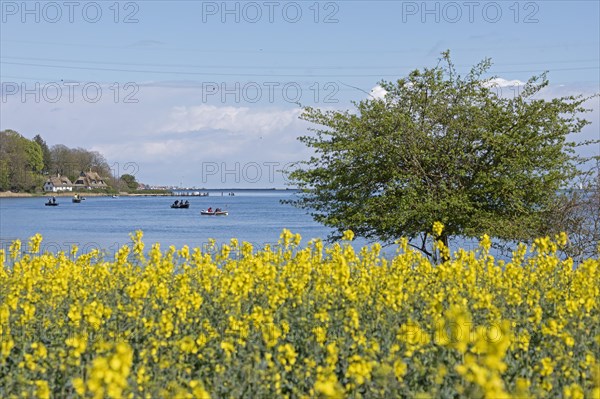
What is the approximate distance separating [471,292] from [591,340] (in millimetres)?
1462

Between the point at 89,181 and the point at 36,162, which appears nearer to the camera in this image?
the point at 36,162

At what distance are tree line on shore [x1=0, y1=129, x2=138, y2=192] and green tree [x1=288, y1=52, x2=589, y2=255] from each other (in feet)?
430

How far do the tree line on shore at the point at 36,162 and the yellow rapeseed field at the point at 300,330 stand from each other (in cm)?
14090

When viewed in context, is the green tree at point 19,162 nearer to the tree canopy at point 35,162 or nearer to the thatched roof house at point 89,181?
the tree canopy at point 35,162

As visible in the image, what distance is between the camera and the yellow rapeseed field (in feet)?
20.7

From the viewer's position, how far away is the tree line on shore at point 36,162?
14338 centimetres

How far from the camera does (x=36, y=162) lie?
15412 centimetres

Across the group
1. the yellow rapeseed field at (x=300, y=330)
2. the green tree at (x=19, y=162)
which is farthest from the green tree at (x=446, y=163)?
the green tree at (x=19, y=162)

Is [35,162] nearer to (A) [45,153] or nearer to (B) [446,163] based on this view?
(A) [45,153]

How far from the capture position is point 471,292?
8.71m

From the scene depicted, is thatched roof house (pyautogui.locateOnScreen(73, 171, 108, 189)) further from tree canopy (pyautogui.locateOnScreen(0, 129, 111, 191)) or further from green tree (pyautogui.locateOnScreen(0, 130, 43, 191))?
green tree (pyautogui.locateOnScreen(0, 130, 43, 191))

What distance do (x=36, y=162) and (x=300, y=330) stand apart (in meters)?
155

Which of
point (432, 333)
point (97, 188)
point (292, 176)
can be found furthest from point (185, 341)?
point (97, 188)

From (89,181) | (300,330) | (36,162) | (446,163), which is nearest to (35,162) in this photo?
(36,162)
